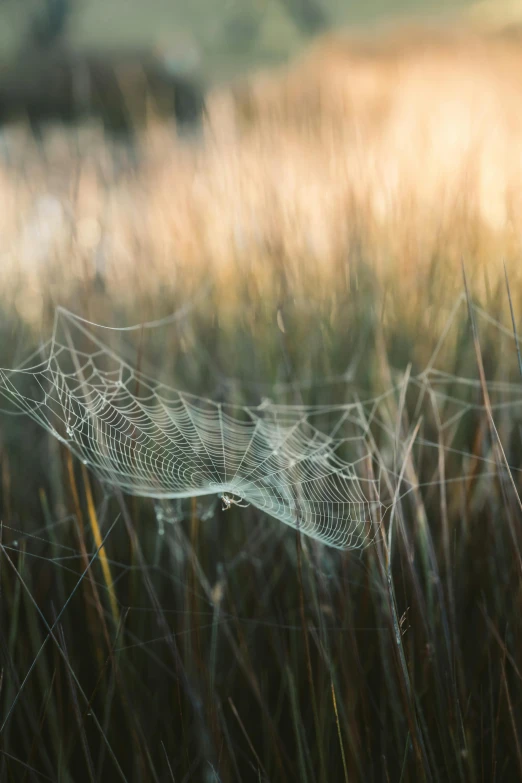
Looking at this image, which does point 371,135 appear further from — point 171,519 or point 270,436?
point 171,519

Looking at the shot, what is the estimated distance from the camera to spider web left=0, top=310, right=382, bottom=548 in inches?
24.7

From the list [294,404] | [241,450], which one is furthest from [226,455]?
[294,404]

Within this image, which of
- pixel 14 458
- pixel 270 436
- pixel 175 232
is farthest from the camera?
pixel 175 232

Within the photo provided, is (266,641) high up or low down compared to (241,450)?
down

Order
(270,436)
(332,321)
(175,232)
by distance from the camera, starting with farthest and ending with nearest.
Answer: (175,232)
(332,321)
(270,436)

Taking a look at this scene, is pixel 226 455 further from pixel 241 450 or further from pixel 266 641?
pixel 266 641

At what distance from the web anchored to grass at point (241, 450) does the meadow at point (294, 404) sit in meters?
0.02

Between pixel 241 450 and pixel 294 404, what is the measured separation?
0.18 m

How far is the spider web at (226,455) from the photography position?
2.06 feet

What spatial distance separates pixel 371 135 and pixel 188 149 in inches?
15.1

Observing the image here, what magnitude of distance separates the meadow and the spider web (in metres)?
0.03

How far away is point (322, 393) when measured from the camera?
3.38 feet

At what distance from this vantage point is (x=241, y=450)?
790mm

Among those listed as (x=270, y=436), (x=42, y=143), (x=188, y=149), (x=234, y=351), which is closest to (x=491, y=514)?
(x=270, y=436)
